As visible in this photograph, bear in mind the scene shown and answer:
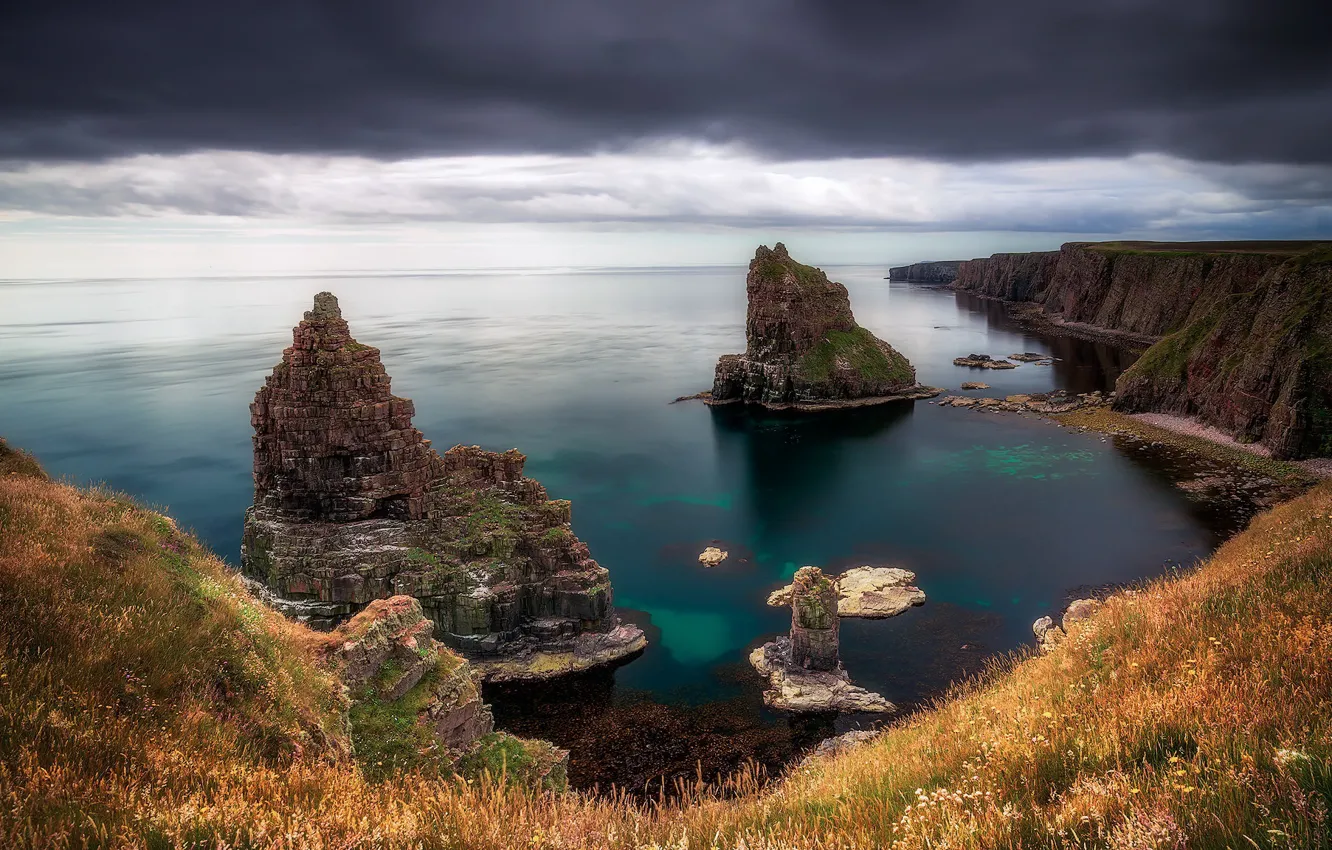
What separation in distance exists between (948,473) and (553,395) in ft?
219

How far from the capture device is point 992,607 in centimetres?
4866

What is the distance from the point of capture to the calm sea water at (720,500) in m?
39.3

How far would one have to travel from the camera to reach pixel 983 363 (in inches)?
5851

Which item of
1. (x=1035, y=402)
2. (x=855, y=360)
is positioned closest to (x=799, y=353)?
(x=855, y=360)

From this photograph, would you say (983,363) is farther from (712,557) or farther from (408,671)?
(408,671)

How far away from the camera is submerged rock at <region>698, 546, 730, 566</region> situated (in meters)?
57.1

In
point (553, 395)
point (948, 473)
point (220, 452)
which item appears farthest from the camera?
point (553, 395)

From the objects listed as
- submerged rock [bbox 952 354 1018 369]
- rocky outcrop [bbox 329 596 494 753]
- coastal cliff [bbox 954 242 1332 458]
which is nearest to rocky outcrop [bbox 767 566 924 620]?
rocky outcrop [bbox 329 596 494 753]

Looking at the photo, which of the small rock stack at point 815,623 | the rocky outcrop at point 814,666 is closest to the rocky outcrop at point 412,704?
the rocky outcrop at point 814,666

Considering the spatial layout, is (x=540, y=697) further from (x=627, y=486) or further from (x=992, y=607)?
(x=627, y=486)

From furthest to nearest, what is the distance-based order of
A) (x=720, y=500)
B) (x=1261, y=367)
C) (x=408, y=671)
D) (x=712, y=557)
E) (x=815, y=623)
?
(x=1261, y=367), (x=720, y=500), (x=712, y=557), (x=815, y=623), (x=408, y=671)

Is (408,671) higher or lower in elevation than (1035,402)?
higher

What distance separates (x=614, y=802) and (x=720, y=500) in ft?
203

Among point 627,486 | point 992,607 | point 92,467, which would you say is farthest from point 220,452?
point 992,607
